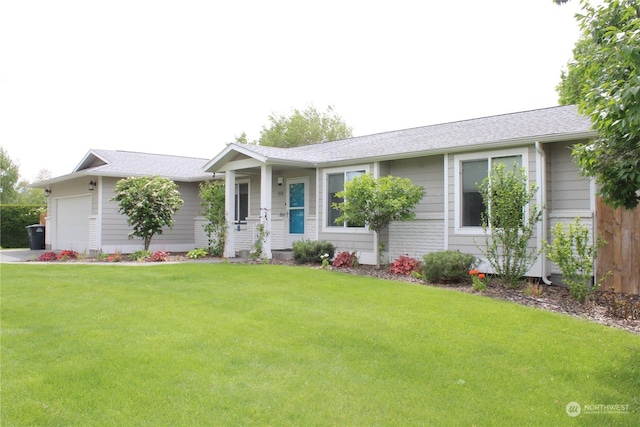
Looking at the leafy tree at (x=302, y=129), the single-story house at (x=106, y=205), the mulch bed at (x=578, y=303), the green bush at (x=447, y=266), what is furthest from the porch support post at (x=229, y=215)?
the leafy tree at (x=302, y=129)

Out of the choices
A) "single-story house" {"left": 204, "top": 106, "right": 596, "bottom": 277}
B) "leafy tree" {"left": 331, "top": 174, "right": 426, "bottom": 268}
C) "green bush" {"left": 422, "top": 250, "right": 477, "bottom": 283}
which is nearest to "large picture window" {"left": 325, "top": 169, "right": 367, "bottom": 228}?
"single-story house" {"left": 204, "top": 106, "right": 596, "bottom": 277}

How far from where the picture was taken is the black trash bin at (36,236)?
63.8ft

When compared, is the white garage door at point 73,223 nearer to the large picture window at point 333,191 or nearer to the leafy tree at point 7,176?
the large picture window at point 333,191

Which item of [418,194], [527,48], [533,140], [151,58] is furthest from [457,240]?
[151,58]

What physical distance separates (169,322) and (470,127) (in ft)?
29.4

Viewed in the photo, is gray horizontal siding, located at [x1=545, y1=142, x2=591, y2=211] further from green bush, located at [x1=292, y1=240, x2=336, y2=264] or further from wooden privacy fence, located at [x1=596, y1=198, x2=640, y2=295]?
green bush, located at [x1=292, y1=240, x2=336, y2=264]

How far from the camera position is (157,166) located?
711 inches

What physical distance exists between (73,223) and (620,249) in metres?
17.8

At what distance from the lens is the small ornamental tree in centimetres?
1387

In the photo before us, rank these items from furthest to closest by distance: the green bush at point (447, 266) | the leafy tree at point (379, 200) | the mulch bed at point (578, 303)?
the leafy tree at point (379, 200) < the green bush at point (447, 266) < the mulch bed at point (578, 303)

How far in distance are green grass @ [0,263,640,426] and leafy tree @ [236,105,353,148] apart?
37961mm

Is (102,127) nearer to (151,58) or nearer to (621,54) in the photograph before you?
(151,58)

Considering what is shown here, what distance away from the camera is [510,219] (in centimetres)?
835

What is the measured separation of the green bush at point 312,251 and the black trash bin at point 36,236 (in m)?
13.6
